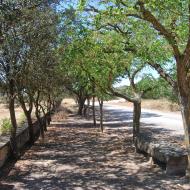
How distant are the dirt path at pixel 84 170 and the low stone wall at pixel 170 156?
13.1 inches

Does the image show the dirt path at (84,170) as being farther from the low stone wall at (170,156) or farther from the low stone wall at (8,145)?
the low stone wall at (8,145)

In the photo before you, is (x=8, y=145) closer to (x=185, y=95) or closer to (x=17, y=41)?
(x=17, y=41)

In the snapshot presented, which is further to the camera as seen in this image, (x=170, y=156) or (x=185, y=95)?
(x=170, y=156)

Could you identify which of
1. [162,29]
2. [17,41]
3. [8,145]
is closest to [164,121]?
[8,145]

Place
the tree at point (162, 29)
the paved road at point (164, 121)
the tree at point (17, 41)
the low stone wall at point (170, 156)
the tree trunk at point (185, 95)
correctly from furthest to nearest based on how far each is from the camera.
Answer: the paved road at point (164, 121)
the low stone wall at point (170, 156)
the tree at point (17, 41)
the tree trunk at point (185, 95)
the tree at point (162, 29)

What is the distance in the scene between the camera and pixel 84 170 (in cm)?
1438

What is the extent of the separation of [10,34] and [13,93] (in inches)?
124

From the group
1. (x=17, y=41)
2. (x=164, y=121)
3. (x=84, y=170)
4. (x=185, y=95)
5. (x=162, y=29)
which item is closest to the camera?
(x=162, y=29)

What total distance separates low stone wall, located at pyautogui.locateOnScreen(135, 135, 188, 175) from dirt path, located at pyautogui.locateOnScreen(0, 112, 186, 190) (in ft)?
1.09

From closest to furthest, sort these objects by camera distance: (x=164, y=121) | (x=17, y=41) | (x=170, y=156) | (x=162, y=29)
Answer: (x=162, y=29), (x=170, y=156), (x=17, y=41), (x=164, y=121)

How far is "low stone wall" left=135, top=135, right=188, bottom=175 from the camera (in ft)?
42.4

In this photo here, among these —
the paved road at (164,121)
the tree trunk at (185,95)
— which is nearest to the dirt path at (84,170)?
the tree trunk at (185,95)

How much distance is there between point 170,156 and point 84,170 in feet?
9.45

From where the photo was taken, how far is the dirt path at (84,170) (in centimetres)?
1213
